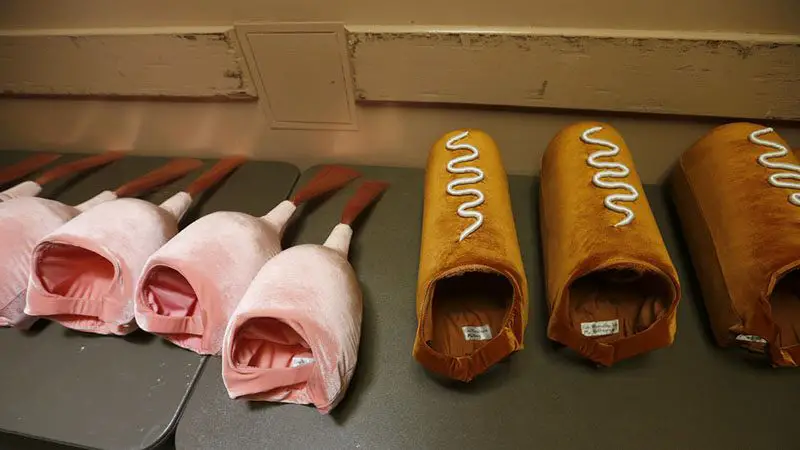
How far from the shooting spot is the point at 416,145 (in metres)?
1.00

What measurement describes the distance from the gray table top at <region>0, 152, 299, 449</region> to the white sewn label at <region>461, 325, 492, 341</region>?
1.32 ft

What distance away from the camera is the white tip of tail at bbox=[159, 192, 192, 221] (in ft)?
2.93

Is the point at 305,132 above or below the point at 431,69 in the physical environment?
A: below

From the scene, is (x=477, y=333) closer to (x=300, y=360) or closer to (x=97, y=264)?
(x=300, y=360)

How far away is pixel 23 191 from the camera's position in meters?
0.99

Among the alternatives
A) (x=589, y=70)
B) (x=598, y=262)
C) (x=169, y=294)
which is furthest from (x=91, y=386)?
(x=589, y=70)

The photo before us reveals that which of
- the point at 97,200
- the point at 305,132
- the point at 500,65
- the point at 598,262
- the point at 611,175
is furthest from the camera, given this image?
the point at 305,132

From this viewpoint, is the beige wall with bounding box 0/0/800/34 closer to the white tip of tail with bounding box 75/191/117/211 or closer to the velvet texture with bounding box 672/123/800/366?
the velvet texture with bounding box 672/123/800/366

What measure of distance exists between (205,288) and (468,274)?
399 mm

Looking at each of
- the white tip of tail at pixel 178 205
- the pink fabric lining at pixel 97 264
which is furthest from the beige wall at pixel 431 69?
the pink fabric lining at pixel 97 264

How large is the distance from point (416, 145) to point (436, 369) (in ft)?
1.71

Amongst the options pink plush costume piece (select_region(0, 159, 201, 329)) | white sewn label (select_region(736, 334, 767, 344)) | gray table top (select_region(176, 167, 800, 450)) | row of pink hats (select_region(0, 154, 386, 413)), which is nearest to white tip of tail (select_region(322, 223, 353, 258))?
row of pink hats (select_region(0, 154, 386, 413))

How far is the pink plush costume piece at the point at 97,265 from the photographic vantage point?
72 cm

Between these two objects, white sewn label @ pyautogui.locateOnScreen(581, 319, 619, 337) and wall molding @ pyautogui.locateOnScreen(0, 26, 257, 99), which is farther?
wall molding @ pyautogui.locateOnScreen(0, 26, 257, 99)
